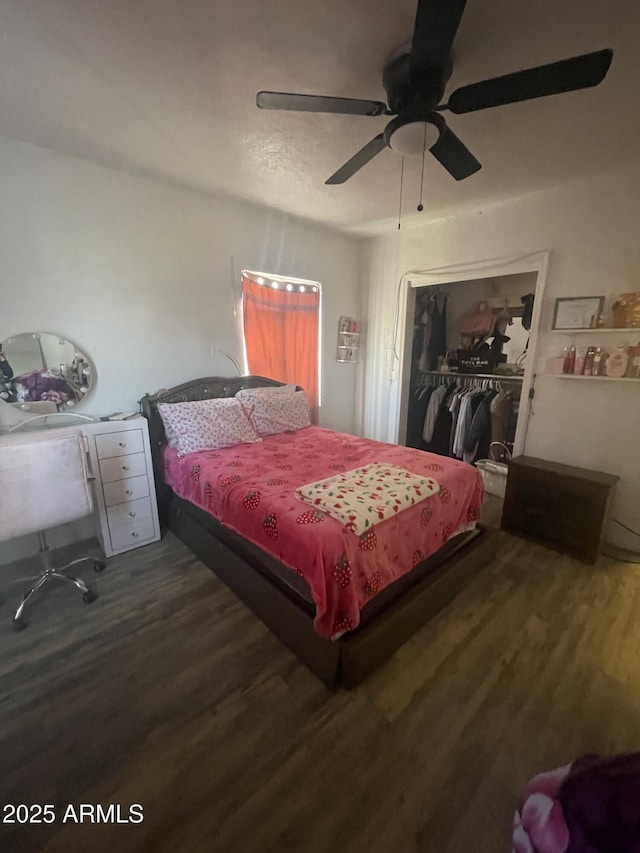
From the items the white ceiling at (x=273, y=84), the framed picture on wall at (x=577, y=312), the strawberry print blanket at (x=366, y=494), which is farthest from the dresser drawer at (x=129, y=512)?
the framed picture on wall at (x=577, y=312)

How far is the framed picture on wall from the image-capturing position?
2.54m

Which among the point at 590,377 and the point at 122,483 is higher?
the point at 590,377

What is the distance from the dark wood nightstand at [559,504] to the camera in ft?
7.77

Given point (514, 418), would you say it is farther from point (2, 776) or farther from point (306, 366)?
point (2, 776)

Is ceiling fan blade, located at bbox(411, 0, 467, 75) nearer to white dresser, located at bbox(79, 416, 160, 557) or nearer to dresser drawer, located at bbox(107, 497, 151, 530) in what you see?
white dresser, located at bbox(79, 416, 160, 557)

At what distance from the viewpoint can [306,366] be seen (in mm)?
3859

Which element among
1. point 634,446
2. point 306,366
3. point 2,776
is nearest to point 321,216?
point 306,366

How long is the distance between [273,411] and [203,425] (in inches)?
27.0

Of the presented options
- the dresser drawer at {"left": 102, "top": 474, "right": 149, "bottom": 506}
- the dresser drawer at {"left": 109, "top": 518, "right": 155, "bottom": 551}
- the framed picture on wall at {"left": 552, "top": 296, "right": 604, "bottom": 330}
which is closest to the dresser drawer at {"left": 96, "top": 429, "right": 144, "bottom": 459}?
the dresser drawer at {"left": 102, "top": 474, "right": 149, "bottom": 506}

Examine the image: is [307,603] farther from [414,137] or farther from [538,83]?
[538,83]

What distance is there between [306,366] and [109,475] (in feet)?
7.19

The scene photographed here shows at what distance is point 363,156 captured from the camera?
167cm

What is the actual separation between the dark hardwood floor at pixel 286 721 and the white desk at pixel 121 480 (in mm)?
481

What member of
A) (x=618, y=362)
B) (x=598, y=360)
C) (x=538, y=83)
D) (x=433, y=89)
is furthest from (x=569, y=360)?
(x=433, y=89)
